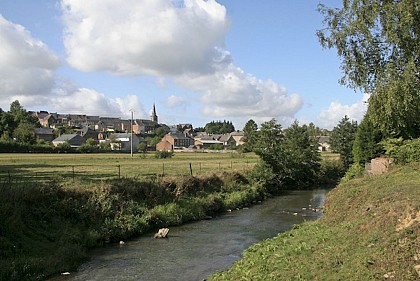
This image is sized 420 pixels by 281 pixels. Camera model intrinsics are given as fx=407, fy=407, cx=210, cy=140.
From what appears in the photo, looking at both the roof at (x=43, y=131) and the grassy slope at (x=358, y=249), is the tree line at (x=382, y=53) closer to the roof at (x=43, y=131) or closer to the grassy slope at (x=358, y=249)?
the grassy slope at (x=358, y=249)

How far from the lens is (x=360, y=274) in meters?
10.8

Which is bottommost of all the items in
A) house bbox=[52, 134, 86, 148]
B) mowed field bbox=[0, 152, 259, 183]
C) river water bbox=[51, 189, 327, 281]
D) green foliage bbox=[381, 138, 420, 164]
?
river water bbox=[51, 189, 327, 281]

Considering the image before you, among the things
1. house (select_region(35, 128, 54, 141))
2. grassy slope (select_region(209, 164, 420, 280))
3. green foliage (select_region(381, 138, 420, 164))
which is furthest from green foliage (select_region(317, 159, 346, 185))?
house (select_region(35, 128, 54, 141))

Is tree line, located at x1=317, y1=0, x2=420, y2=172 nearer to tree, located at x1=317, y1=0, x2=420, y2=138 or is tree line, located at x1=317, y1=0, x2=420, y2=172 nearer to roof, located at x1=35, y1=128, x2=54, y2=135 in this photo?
tree, located at x1=317, y1=0, x2=420, y2=138

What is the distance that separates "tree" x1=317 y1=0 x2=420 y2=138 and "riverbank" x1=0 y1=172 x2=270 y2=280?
47.9 ft

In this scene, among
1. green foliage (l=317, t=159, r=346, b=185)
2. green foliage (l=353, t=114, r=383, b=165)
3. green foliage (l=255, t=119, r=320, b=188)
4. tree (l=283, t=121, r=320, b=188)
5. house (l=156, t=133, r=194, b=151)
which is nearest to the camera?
green foliage (l=353, t=114, r=383, b=165)

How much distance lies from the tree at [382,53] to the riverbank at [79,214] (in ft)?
47.9

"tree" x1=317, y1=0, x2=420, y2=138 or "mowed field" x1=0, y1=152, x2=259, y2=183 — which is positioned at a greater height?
"tree" x1=317, y1=0, x2=420, y2=138

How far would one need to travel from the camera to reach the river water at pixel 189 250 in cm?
1666

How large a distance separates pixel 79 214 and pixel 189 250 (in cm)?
720

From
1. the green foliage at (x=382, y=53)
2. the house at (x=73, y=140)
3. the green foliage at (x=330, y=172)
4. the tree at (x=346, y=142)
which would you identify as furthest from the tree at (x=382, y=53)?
the house at (x=73, y=140)

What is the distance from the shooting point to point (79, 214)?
2334cm

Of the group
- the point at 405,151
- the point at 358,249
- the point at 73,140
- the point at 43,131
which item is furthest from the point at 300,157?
the point at 43,131

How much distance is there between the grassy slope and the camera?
10.9m
